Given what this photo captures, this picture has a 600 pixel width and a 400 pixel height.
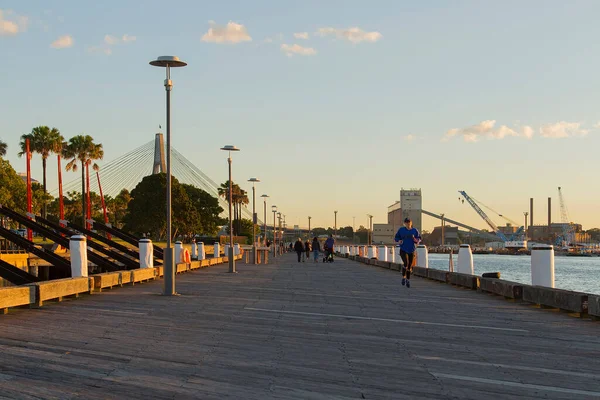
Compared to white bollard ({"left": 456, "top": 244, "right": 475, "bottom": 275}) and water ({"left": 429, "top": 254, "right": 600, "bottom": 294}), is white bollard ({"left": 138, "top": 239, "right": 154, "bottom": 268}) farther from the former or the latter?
water ({"left": 429, "top": 254, "right": 600, "bottom": 294})

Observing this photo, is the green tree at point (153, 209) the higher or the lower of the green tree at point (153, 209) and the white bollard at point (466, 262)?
the higher

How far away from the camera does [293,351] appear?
8.69 m

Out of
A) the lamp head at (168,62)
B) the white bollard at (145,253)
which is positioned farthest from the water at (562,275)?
the lamp head at (168,62)

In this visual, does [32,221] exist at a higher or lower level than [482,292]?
higher

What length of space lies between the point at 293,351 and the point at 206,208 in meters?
110

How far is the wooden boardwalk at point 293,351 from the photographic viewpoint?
6.52 metres

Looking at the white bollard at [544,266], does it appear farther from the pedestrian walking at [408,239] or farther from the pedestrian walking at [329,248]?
the pedestrian walking at [329,248]

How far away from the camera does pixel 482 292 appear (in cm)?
1970

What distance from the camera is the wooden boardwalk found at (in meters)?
6.52

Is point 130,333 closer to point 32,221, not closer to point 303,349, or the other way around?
point 303,349

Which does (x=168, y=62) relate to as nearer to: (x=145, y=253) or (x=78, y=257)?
(x=78, y=257)

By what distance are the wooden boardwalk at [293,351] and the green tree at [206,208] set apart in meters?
97.1

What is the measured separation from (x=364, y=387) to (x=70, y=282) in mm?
10736

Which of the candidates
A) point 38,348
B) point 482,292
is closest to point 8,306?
point 38,348
